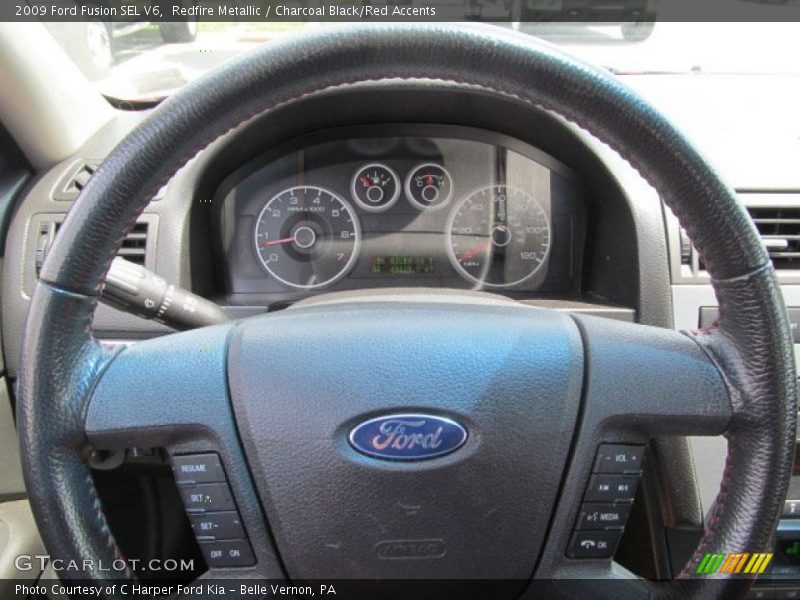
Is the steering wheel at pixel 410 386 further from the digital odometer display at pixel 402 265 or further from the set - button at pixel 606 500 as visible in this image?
the digital odometer display at pixel 402 265

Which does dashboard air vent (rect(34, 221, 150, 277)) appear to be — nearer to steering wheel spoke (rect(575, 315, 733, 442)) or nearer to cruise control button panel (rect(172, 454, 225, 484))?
cruise control button panel (rect(172, 454, 225, 484))

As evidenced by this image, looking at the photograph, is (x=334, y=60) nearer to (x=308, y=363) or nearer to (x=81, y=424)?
(x=308, y=363)

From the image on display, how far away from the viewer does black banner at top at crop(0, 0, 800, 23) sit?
1.74m

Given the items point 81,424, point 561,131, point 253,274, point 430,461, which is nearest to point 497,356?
point 430,461

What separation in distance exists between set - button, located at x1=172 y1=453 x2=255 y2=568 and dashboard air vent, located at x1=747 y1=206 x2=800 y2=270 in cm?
138

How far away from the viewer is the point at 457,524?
1.16m

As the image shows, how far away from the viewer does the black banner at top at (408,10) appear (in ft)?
5.71

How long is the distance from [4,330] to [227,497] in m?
1.01

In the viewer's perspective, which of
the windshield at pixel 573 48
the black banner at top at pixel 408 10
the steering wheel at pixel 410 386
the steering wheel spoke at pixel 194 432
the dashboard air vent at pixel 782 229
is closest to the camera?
the steering wheel at pixel 410 386

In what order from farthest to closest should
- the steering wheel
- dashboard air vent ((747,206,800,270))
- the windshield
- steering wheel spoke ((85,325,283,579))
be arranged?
the windshield
dashboard air vent ((747,206,800,270))
steering wheel spoke ((85,325,283,579))
the steering wheel

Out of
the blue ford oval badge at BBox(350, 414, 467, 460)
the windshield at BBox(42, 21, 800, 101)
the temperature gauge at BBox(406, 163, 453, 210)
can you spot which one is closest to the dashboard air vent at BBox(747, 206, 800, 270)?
the windshield at BBox(42, 21, 800, 101)

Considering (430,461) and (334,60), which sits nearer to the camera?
(334,60)

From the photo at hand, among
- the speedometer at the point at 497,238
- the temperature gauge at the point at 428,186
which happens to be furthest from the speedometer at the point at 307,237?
the speedometer at the point at 497,238

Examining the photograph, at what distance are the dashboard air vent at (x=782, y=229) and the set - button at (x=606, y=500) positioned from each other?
94 cm
